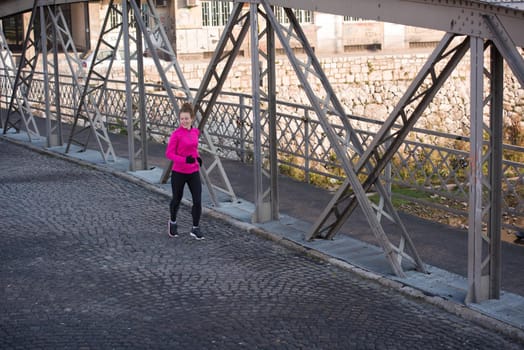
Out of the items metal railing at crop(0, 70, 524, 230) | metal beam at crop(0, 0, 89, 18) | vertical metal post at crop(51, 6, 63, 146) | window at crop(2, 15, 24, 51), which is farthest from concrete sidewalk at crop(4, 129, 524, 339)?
window at crop(2, 15, 24, 51)

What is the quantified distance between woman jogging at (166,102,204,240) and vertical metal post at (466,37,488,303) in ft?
12.7

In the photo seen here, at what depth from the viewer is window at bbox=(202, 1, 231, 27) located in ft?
139

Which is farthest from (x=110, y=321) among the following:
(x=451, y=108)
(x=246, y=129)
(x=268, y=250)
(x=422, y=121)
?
(x=451, y=108)

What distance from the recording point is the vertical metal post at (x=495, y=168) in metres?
7.93

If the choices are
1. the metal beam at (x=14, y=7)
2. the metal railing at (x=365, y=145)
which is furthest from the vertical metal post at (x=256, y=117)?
the metal beam at (x=14, y=7)

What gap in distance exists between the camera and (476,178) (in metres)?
7.97

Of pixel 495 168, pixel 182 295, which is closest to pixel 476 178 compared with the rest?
pixel 495 168

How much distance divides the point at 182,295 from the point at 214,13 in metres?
35.5

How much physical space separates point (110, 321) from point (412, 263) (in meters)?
3.13

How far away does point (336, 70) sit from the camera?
37062 millimetres

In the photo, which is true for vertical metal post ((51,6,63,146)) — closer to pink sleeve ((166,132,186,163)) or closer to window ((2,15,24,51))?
pink sleeve ((166,132,186,163))

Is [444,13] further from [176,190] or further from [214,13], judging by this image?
[214,13]

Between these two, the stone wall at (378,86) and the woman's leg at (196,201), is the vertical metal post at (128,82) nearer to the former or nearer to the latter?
the woman's leg at (196,201)

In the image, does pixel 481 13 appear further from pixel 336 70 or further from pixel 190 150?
pixel 336 70
